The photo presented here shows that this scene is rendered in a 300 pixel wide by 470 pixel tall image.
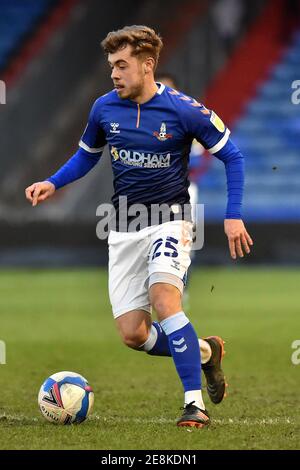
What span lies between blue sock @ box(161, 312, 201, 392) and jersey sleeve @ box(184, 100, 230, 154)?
94cm

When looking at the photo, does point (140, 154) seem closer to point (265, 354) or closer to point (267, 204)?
point (265, 354)

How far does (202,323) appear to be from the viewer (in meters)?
10.2

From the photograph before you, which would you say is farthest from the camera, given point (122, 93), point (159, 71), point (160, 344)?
point (159, 71)

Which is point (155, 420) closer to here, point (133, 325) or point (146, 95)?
point (133, 325)

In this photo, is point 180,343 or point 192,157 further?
point 192,157

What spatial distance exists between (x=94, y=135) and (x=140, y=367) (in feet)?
8.29

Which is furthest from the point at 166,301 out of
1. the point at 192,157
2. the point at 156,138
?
the point at 192,157

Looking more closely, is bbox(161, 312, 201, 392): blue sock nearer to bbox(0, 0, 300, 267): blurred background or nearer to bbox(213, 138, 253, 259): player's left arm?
bbox(213, 138, 253, 259): player's left arm

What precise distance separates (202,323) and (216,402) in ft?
14.0

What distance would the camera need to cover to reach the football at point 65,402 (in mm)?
5352

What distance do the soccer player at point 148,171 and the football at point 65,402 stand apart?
1.38 feet

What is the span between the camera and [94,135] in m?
5.86

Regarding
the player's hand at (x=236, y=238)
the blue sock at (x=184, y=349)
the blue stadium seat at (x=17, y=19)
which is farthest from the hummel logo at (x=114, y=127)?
the blue stadium seat at (x=17, y=19)

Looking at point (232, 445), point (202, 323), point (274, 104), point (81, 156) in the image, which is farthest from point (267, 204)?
point (232, 445)
